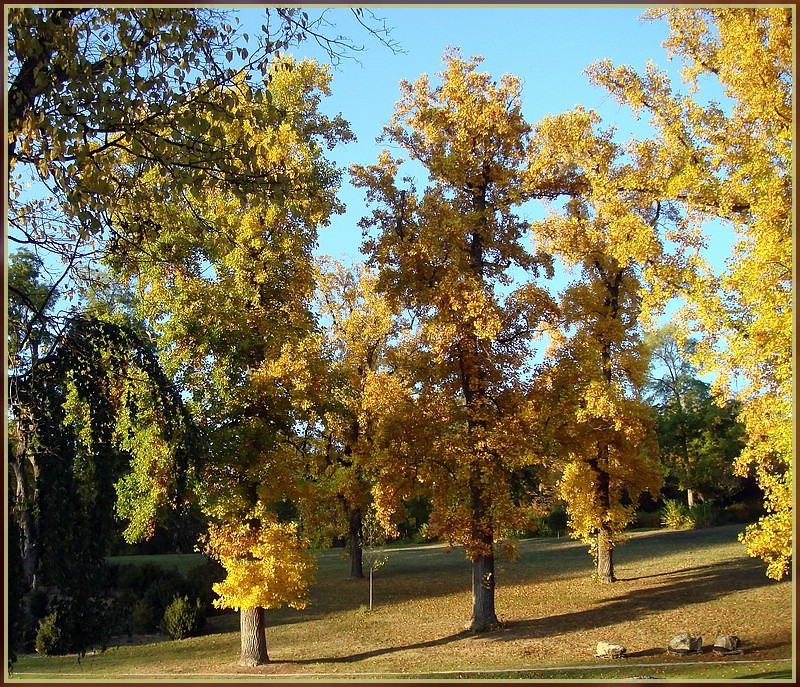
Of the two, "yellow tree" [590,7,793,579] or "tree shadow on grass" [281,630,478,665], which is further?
"tree shadow on grass" [281,630,478,665]

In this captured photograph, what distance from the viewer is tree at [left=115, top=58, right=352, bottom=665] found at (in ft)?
32.8

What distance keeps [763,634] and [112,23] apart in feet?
35.9

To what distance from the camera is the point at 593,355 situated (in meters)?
12.3

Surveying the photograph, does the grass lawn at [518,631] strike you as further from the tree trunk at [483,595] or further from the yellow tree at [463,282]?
the yellow tree at [463,282]

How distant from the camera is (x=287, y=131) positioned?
10.7 m

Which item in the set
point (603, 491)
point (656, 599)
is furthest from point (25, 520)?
point (603, 491)

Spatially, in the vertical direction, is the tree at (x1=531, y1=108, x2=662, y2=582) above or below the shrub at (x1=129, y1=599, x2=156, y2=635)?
above

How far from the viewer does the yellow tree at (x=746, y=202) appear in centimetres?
743

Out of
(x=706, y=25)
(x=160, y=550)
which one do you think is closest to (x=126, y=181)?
(x=706, y=25)

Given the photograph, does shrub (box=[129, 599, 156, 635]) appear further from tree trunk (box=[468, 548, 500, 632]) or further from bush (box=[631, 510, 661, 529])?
bush (box=[631, 510, 661, 529])

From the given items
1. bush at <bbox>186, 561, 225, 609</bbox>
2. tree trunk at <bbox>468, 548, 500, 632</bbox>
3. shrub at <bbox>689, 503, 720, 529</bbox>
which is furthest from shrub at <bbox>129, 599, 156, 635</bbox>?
shrub at <bbox>689, 503, 720, 529</bbox>

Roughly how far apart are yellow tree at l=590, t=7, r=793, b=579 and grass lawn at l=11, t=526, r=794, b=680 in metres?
2.16

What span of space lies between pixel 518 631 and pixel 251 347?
634cm

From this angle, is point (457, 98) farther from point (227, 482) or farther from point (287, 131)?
point (227, 482)
